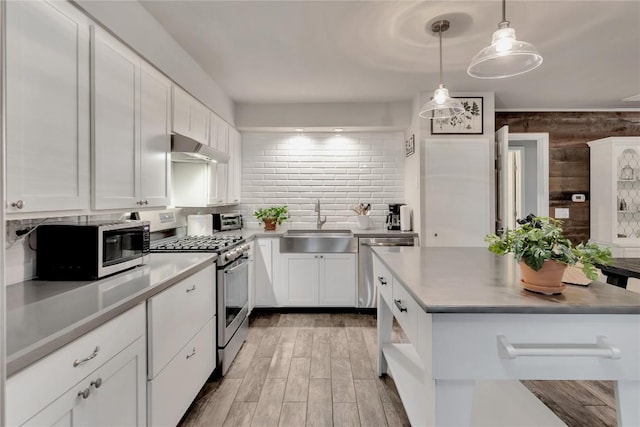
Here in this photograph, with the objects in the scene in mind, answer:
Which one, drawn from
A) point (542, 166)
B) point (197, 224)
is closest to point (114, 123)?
point (197, 224)

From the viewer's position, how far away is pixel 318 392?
2311mm

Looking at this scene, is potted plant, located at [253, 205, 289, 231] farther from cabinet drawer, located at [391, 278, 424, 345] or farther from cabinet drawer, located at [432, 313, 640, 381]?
cabinet drawer, located at [432, 313, 640, 381]

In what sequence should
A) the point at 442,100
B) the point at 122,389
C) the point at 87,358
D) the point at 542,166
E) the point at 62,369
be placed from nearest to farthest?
the point at 62,369
the point at 87,358
the point at 122,389
the point at 442,100
the point at 542,166

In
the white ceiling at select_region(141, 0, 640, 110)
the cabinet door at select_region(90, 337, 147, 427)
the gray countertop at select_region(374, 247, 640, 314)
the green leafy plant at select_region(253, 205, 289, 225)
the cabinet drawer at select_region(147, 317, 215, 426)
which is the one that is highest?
the white ceiling at select_region(141, 0, 640, 110)

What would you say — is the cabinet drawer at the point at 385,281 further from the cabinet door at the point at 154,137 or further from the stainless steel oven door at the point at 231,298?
the cabinet door at the point at 154,137

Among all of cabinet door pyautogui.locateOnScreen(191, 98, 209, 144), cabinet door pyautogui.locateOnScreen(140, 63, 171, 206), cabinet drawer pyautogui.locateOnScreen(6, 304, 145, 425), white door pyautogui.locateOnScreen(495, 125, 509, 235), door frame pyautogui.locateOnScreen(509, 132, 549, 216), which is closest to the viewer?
cabinet drawer pyautogui.locateOnScreen(6, 304, 145, 425)

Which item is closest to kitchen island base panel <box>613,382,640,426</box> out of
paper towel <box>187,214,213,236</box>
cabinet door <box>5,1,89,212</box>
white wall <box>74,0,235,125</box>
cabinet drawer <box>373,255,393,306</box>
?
cabinet drawer <box>373,255,393,306</box>

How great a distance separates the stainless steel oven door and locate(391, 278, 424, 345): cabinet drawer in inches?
51.2

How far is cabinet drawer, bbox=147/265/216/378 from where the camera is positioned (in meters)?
1.59

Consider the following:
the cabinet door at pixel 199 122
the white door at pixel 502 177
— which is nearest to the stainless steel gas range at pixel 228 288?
the cabinet door at pixel 199 122

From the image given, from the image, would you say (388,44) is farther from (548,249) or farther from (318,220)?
(318,220)

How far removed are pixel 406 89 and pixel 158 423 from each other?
3556 mm

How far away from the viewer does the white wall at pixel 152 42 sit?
176 cm

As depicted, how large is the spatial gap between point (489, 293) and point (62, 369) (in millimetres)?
1445
